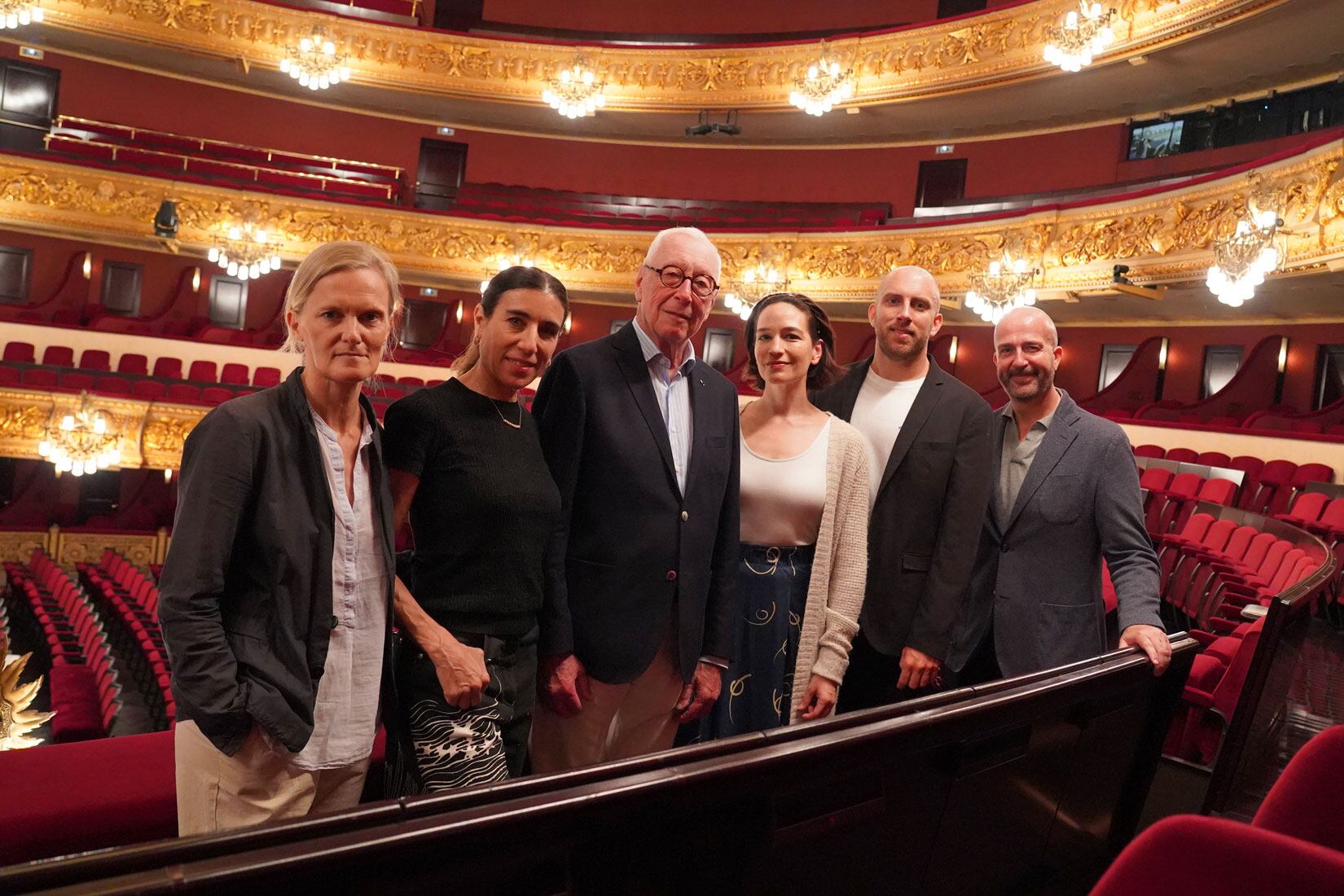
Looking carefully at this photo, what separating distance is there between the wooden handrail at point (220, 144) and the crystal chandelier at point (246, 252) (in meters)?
1.86

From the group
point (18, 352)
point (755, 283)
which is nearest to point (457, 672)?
point (755, 283)

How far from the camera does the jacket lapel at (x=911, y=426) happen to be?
6.94 feet

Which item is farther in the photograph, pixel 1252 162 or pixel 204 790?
pixel 1252 162

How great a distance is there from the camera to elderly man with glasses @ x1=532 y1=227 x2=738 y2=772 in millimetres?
1726

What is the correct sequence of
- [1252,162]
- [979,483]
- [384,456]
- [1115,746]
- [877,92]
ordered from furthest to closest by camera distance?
[877,92] < [1252,162] < [979,483] < [1115,746] < [384,456]

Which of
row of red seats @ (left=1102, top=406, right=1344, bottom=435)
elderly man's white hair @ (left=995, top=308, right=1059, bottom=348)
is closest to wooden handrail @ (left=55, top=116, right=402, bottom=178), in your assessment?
row of red seats @ (left=1102, top=406, right=1344, bottom=435)

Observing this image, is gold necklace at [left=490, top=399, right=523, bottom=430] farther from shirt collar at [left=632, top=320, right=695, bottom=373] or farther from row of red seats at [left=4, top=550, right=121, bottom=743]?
row of red seats at [left=4, top=550, right=121, bottom=743]

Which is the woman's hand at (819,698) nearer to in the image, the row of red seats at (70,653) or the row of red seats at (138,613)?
the row of red seats at (138,613)

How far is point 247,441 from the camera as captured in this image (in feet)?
4.12

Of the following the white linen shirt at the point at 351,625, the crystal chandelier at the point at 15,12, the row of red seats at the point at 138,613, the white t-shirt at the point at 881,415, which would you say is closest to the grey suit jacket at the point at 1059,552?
the white t-shirt at the point at 881,415

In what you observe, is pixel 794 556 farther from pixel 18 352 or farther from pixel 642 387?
pixel 18 352

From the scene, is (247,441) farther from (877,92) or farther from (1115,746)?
(877,92)

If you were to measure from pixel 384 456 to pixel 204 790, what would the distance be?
52cm

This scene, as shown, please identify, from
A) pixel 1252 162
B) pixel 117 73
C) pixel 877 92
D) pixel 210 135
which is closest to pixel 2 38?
pixel 117 73
